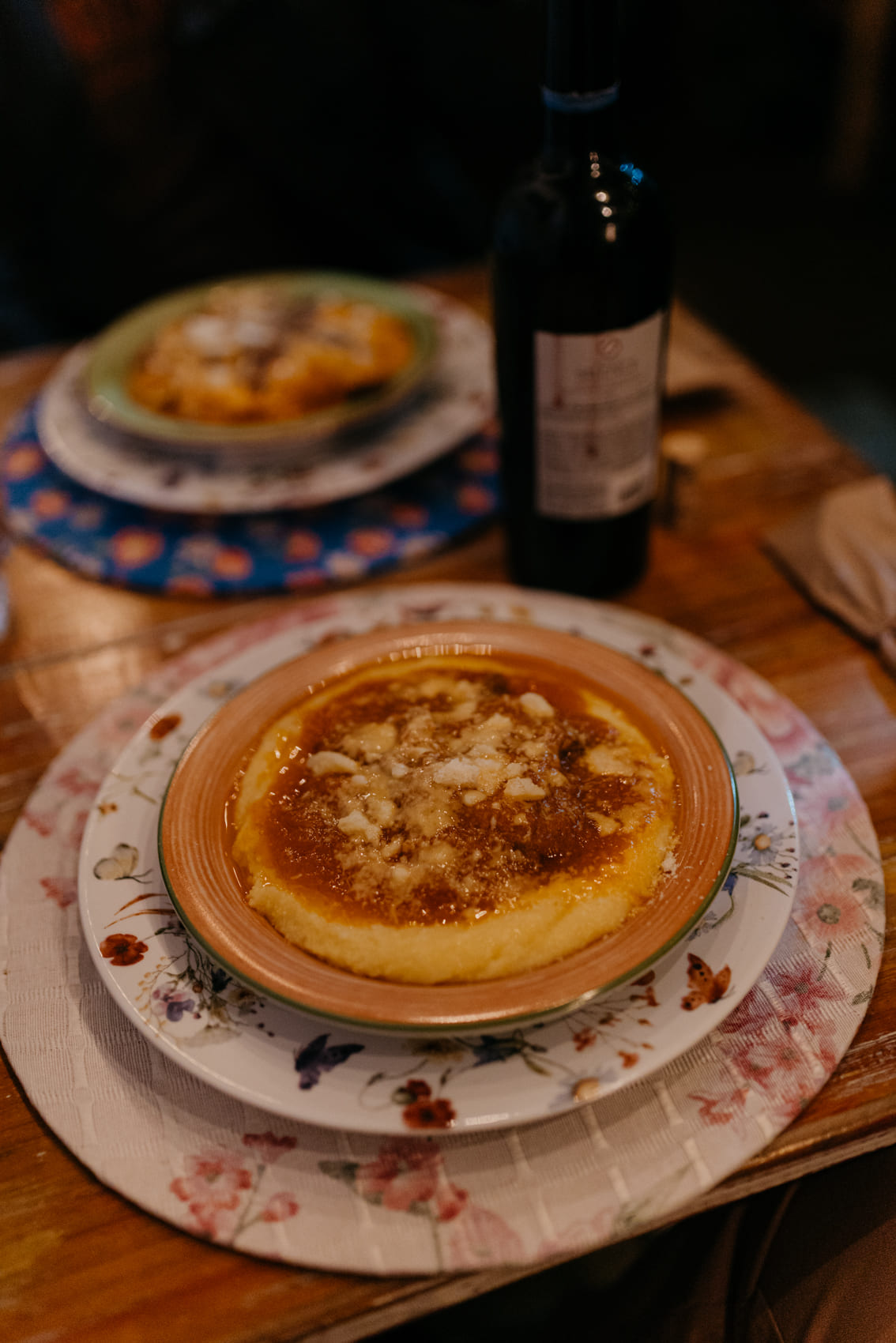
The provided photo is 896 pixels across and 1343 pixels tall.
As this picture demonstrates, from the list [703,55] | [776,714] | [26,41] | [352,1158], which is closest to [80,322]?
[26,41]

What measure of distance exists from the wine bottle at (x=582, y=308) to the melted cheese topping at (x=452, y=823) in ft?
0.92

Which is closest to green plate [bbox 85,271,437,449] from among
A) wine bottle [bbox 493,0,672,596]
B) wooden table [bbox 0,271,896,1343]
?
Answer: wooden table [bbox 0,271,896,1343]

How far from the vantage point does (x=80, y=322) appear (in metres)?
2.61

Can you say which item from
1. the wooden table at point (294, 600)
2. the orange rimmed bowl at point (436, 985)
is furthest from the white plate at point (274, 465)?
the orange rimmed bowl at point (436, 985)

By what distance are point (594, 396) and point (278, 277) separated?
0.98 metres

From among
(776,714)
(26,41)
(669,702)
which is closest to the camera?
(669,702)

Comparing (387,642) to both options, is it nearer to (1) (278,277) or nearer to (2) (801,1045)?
(2) (801,1045)

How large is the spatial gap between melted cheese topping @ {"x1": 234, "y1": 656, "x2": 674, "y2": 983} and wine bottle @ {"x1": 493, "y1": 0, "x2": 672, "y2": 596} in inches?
11.0

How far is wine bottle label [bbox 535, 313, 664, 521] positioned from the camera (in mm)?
929

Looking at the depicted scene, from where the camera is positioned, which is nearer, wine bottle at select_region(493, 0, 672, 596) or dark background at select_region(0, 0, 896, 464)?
wine bottle at select_region(493, 0, 672, 596)

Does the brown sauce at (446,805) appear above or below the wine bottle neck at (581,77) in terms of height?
below

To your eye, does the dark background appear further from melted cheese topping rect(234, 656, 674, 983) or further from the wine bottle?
melted cheese topping rect(234, 656, 674, 983)

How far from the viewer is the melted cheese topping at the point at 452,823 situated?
0.65m

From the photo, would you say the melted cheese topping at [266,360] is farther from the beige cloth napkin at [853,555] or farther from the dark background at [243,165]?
the dark background at [243,165]
